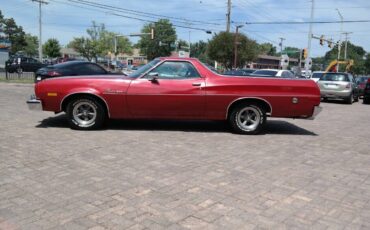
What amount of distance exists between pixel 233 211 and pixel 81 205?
155 cm

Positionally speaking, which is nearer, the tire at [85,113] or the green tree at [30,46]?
the tire at [85,113]

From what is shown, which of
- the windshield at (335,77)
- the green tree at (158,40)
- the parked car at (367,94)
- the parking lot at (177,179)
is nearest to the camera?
the parking lot at (177,179)

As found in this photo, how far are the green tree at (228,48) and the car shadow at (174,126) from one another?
4406cm

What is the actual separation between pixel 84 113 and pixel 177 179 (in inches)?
145

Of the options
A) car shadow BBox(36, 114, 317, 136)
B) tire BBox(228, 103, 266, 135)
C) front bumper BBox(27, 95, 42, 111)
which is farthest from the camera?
car shadow BBox(36, 114, 317, 136)

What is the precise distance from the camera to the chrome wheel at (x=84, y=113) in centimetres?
787

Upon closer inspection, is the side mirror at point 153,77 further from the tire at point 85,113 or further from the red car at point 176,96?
the tire at point 85,113

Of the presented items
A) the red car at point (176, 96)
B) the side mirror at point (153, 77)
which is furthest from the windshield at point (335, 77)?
the side mirror at point (153, 77)

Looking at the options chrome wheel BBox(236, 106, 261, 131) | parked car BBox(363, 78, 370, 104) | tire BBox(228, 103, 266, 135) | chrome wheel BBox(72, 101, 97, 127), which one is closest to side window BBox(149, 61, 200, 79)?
tire BBox(228, 103, 266, 135)

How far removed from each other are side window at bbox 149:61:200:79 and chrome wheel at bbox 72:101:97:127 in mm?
1551

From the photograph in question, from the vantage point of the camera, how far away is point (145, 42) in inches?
4798

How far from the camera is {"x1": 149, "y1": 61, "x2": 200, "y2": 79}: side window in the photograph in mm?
8000

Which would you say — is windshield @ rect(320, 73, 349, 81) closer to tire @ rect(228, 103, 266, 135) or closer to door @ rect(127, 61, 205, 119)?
tire @ rect(228, 103, 266, 135)

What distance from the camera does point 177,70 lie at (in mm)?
8023
